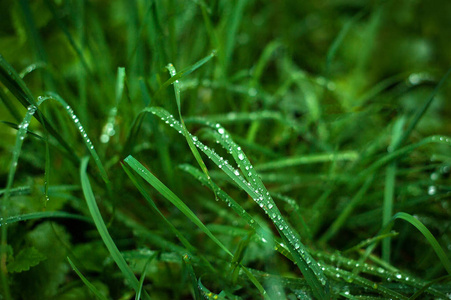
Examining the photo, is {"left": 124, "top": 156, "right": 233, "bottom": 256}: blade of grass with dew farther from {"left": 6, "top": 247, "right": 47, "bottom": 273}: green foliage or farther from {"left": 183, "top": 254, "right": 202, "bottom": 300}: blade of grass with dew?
{"left": 6, "top": 247, "right": 47, "bottom": 273}: green foliage

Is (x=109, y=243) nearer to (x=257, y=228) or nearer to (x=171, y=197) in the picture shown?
(x=171, y=197)

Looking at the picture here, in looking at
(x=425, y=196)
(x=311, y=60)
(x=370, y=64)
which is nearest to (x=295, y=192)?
(x=425, y=196)

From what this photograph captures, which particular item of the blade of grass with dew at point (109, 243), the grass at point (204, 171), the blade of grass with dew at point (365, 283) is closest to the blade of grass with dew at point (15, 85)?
the grass at point (204, 171)

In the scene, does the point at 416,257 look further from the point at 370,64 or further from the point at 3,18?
the point at 3,18

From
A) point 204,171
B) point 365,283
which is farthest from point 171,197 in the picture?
point 365,283

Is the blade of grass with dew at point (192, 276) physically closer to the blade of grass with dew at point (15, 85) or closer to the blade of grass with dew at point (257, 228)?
the blade of grass with dew at point (257, 228)

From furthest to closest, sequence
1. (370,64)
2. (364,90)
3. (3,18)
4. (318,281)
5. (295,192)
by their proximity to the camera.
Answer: (370,64) < (364,90) < (3,18) < (295,192) < (318,281)

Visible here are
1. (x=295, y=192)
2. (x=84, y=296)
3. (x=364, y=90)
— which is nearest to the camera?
(x=84, y=296)

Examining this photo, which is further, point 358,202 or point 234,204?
point 358,202
